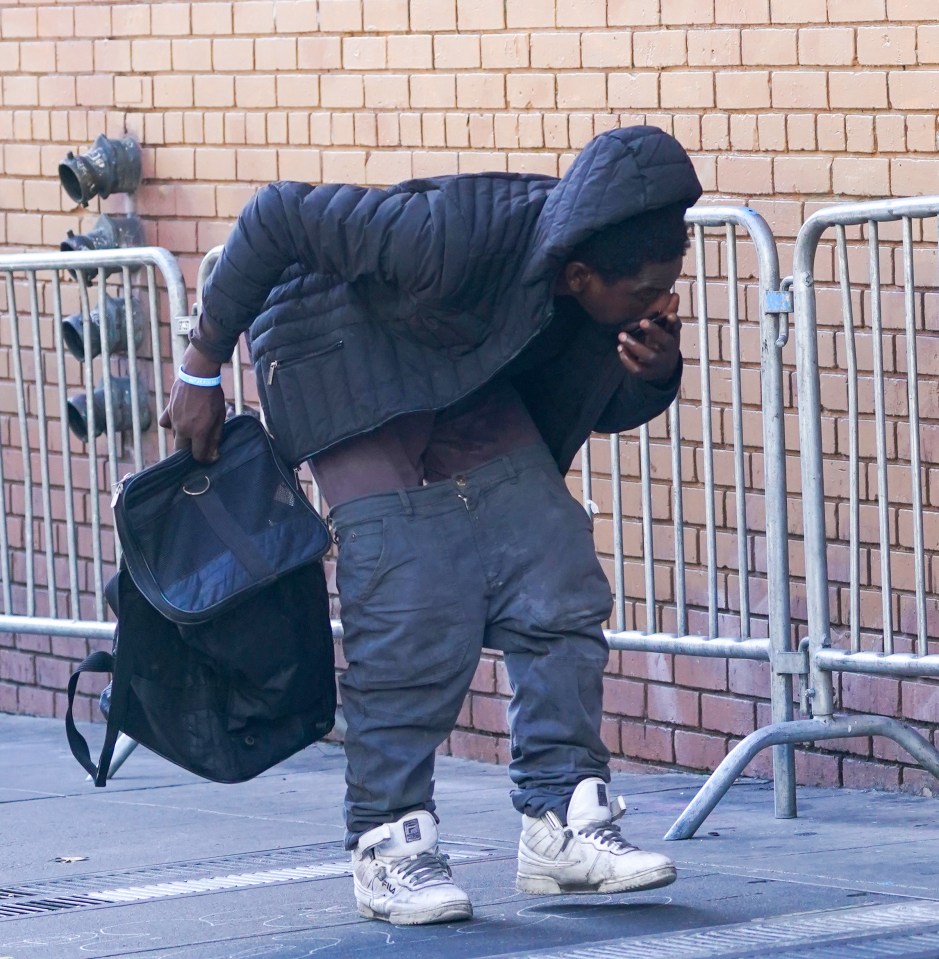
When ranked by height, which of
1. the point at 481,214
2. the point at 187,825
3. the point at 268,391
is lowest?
the point at 187,825

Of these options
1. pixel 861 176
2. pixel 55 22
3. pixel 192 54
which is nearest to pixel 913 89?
pixel 861 176

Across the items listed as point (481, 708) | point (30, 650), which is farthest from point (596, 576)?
point (30, 650)

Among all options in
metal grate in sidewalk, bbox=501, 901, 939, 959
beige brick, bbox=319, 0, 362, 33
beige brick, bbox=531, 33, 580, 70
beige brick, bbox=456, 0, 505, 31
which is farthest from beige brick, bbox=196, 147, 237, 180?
metal grate in sidewalk, bbox=501, 901, 939, 959

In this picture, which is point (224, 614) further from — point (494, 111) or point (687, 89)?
point (494, 111)

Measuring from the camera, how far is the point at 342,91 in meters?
6.44

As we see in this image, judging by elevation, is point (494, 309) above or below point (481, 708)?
above

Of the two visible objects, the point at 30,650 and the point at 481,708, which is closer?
the point at 481,708

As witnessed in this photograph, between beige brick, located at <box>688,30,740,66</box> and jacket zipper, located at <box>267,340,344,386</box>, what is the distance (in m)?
1.88

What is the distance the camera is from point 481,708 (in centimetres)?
636

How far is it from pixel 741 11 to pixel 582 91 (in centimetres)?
56

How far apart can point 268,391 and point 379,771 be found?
766 millimetres

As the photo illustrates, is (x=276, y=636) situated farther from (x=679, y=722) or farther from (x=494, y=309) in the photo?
(x=679, y=722)

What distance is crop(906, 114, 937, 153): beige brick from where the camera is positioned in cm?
511

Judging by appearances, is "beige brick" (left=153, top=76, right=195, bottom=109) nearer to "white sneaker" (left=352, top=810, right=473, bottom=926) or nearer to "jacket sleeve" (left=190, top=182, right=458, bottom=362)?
"jacket sleeve" (left=190, top=182, right=458, bottom=362)
